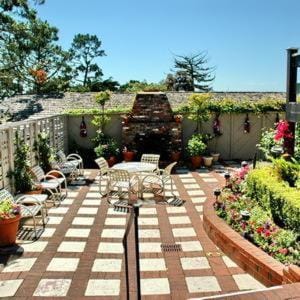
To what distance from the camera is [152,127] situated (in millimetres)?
14172

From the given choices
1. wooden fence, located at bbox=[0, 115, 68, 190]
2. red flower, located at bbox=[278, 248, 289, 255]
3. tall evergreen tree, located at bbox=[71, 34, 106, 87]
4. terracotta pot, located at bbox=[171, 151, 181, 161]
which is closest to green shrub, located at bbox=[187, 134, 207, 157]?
A: terracotta pot, located at bbox=[171, 151, 181, 161]

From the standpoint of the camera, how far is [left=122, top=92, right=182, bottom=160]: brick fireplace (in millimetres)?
14070

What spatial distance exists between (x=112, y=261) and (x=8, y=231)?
1.75 m

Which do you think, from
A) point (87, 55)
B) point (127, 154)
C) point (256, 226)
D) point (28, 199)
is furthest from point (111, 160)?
point (87, 55)

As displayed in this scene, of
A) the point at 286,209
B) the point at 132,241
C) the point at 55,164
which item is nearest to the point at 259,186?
the point at 286,209

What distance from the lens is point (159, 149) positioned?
14.0 m

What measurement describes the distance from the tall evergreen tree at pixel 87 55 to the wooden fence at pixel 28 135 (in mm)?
23891

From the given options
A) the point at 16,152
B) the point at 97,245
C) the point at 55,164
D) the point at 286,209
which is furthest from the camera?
the point at 55,164

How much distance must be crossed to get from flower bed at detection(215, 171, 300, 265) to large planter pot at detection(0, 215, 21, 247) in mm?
3445

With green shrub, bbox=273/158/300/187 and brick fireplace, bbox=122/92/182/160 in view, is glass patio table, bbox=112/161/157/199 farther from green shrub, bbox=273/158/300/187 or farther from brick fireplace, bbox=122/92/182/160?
brick fireplace, bbox=122/92/182/160

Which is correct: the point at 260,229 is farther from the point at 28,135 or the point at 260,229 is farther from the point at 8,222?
the point at 28,135

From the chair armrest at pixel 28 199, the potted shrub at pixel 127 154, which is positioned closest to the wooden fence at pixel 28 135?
the chair armrest at pixel 28 199

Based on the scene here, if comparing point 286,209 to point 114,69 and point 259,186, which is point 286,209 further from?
point 114,69

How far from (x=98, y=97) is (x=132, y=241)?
846 centimetres
